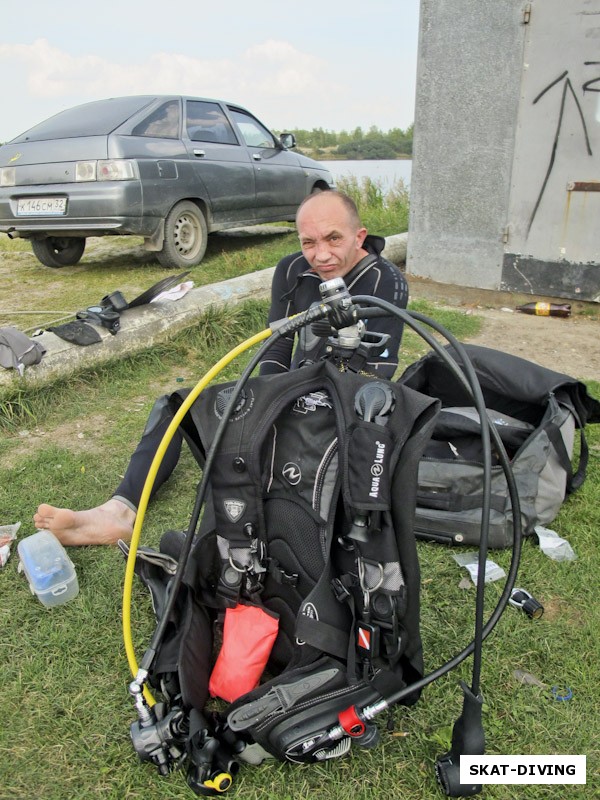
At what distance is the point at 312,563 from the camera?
1870mm

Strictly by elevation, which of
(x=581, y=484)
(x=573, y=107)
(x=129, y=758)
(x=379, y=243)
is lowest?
(x=129, y=758)

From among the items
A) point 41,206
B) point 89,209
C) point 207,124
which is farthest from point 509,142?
point 41,206

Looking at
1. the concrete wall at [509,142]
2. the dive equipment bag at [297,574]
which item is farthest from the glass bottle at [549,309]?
the dive equipment bag at [297,574]

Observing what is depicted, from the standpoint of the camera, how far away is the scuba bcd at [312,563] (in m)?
1.65

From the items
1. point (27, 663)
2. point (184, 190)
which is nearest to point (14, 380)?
point (27, 663)

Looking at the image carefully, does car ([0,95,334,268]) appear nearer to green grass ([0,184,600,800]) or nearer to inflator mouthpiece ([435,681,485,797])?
green grass ([0,184,600,800])

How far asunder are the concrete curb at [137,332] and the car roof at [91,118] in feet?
6.94

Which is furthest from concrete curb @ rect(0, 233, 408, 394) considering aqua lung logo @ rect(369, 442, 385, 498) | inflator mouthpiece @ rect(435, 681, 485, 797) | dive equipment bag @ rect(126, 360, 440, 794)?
inflator mouthpiece @ rect(435, 681, 485, 797)

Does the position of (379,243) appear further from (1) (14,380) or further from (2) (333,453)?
(1) (14,380)

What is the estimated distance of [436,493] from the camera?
2889mm

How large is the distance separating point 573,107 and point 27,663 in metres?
5.89

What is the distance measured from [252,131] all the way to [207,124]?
920 millimetres

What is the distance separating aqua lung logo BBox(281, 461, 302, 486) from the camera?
187 centimetres

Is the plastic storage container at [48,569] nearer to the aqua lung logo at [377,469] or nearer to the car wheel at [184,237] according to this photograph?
the aqua lung logo at [377,469]
